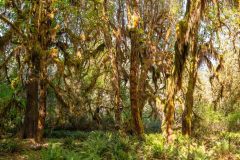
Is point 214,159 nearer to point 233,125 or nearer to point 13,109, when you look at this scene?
point 13,109

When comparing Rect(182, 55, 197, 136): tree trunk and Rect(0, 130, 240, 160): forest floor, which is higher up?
Rect(182, 55, 197, 136): tree trunk

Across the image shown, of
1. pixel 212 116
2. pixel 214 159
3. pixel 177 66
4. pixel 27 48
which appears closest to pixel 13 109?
pixel 27 48

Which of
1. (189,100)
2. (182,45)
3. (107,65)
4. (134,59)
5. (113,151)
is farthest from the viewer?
(107,65)

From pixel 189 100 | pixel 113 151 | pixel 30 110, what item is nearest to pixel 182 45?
pixel 189 100

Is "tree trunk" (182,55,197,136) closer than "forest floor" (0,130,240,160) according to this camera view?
No

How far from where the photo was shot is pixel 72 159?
988cm

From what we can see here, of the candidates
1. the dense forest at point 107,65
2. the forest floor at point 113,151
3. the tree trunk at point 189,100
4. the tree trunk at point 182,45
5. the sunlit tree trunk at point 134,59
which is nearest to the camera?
the forest floor at point 113,151

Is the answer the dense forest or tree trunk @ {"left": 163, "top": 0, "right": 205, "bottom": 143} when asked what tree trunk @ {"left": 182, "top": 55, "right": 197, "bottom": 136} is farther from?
tree trunk @ {"left": 163, "top": 0, "right": 205, "bottom": 143}

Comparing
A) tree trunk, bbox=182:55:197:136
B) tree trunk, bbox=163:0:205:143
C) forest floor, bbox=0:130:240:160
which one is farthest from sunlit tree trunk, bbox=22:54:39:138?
tree trunk, bbox=182:55:197:136

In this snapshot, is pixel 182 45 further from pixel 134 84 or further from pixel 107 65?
pixel 107 65

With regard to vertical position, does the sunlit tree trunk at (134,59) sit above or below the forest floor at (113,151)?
above

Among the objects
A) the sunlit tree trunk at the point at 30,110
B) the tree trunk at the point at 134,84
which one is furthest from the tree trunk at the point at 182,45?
the sunlit tree trunk at the point at 30,110

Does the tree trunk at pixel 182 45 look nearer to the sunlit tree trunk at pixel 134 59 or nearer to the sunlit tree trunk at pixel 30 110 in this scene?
the sunlit tree trunk at pixel 134 59

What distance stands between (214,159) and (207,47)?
29.6 ft
